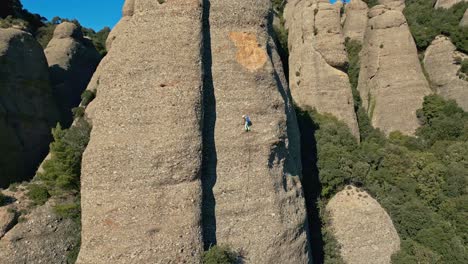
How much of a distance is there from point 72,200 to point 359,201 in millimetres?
15279

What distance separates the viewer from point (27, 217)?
12.9 metres

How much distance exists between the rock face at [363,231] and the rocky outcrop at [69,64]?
1960 centimetres

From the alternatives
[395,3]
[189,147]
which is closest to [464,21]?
[395,3]

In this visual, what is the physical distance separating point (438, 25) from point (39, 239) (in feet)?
109

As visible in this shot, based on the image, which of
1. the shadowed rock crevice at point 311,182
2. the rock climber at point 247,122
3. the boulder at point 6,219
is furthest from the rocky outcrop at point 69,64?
the shadowed rock crevice at point 311,182

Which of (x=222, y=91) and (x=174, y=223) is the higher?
(x=222, y=91)

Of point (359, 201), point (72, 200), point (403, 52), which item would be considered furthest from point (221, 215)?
point (403, 52)

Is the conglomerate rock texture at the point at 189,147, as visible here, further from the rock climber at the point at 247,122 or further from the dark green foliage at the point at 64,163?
the dark green foliage at the point at 64,163

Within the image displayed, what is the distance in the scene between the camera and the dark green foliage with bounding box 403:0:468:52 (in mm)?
26969

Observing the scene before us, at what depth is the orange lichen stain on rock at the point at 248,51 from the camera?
15000mm

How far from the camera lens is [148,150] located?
12023 mm

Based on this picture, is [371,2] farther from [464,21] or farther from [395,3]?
[464,21]

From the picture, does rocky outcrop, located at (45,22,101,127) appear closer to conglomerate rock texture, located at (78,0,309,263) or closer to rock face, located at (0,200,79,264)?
rock face, located at (0,200,79,264)

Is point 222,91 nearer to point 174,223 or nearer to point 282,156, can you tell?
point 282,156
